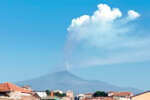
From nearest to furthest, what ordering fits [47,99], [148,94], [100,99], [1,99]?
[1,99], [148,94], [47,99], [100,99]

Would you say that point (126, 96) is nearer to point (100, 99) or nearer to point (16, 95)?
point (100, 99)

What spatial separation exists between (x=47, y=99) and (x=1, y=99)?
25.3 metres

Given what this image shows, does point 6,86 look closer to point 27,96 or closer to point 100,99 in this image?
point 27,96

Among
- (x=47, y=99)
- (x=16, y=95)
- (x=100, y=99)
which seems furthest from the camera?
(x=100, y=99)

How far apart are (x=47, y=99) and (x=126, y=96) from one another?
193 ft

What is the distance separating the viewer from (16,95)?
6756 cm

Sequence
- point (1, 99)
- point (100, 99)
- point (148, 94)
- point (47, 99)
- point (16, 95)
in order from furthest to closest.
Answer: point (100, 99) → point (47, 99) → point (148, 94) → point (16, 95) → point (1, 99)

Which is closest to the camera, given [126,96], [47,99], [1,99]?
[1,99]

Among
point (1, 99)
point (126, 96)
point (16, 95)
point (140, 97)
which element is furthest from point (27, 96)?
point (126, 96)

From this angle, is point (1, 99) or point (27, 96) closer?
point (1, 99)

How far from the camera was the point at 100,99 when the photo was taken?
102688 mm

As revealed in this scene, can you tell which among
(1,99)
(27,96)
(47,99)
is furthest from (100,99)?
(1,99)

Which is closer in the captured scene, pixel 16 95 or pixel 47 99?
pixel 16 95

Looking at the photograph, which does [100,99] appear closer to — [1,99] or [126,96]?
[126,96]
